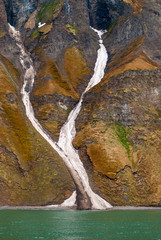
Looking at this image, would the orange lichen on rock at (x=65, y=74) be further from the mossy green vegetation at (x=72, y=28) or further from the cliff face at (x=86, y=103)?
the mossy green vegetation at (x=72, y=28)

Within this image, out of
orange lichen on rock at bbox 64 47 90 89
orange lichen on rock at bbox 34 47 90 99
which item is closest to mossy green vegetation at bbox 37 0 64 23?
orange lichen on rock at bbox 64 47 90 89

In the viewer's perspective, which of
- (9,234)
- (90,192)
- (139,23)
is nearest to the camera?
(9,234)

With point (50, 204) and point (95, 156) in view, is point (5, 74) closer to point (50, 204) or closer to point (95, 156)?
point (95, 156)

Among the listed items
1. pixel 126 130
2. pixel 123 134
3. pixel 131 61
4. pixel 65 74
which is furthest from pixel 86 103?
pixel 131 61

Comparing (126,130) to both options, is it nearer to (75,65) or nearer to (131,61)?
(131,61)

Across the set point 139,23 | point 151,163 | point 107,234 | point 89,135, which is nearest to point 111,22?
point 139,23

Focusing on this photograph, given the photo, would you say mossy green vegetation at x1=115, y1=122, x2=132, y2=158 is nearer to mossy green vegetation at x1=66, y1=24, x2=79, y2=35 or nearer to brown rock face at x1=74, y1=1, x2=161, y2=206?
brown rock face at x1=74, y1=1, x2=161, y2=206
